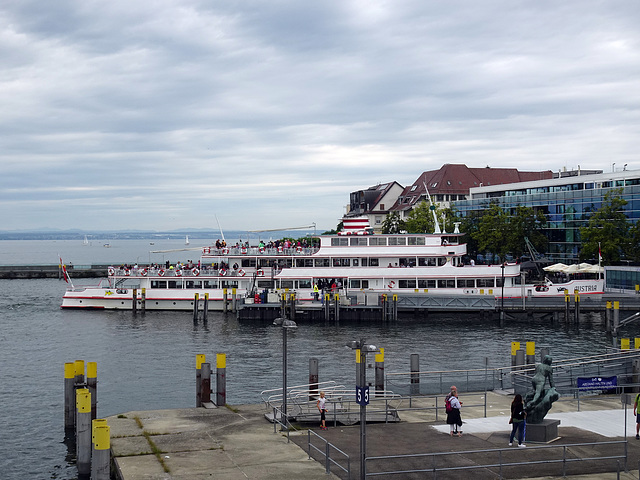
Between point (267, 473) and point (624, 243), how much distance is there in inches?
2494

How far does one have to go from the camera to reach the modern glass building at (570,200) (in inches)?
3285

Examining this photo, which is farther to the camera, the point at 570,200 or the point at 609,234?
the point at 570,200

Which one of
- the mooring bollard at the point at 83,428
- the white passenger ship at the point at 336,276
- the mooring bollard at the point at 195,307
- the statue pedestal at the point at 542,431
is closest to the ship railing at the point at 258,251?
the white passenger ship at the point at 336,276

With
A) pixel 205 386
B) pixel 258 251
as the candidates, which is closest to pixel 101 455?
pixel 205 386

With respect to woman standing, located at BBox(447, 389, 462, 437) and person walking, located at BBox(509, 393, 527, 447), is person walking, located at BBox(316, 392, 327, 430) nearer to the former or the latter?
woman standing, located at BBox(447, 389, 462, 437)

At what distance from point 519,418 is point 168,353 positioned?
99.6ft

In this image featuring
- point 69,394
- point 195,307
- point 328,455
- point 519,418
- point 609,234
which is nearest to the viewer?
point 328,455

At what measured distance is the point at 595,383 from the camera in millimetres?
26312

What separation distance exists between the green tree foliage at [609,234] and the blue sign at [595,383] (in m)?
48.3

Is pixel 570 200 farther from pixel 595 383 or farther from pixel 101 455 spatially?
pixel 101 455

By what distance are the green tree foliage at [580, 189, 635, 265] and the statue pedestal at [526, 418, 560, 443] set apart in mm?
53669

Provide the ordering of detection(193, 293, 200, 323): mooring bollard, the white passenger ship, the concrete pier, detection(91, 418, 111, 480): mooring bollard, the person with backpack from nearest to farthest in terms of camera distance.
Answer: detection(91, 418, 111, 480): mooring bollard
the concrete pier
the person with backpack
detection(193, 293, 200, 323): mooring bollard
the white passenger ship

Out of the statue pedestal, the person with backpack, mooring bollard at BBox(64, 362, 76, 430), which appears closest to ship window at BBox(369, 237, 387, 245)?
mooring bollard at BBox(64, 362, 76, 430)

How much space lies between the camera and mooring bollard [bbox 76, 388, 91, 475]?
70.6 ft
